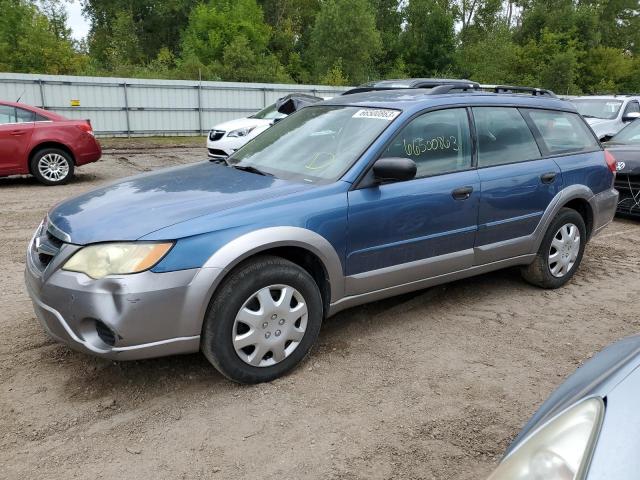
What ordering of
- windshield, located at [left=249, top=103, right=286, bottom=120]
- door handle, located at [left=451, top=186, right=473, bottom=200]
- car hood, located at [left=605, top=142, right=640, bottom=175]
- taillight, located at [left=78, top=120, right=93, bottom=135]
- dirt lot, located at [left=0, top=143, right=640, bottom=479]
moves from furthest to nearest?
windshield, located at [left=249, top=103, right=286, bottom=120]
taillight, located at [left=78, top=120, right=93, bottom=135]
car hood, located at [left=605, top=142, right=640, bottom=175]
door handle, located at [left=451, top=186, right=473, bottom=200]
dirt lot, located at [left=0, top=143, right=640, bottom=479]

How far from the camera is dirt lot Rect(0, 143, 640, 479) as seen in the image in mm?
2637

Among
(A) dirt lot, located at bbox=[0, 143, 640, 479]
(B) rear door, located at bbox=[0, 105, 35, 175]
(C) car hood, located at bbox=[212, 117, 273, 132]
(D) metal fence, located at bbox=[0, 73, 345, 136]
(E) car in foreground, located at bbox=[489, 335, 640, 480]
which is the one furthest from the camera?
(D) metal fence, located at bbox=[0, 73, 345, 136]

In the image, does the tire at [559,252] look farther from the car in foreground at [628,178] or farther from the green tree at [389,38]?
the green tree at [389,38]

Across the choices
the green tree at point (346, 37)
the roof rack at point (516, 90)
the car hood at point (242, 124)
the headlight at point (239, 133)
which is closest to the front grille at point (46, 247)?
the roof rack at point (516, 90)

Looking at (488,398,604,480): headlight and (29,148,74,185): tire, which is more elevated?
(488,398,604,480): headlight

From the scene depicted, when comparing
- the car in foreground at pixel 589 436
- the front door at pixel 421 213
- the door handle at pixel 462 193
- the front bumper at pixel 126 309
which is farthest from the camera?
the door handle at pixel 462 193

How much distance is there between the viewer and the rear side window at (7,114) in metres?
9.19

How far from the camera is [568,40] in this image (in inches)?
1703

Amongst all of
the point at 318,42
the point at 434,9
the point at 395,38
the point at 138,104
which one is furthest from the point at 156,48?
the point at 138,104

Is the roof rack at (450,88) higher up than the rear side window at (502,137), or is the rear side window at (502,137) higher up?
the roof rack at (450,88)

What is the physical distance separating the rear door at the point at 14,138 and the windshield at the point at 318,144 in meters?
6.46

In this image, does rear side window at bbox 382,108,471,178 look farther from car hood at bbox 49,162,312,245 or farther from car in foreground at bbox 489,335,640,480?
car in foreground at bbox 489,335,640,480

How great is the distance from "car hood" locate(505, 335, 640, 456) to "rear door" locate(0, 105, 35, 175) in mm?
9524

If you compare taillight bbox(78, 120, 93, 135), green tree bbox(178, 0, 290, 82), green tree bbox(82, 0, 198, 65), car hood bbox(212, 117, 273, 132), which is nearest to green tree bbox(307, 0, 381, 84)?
green tree bbox(178, 0, 290, 82)
